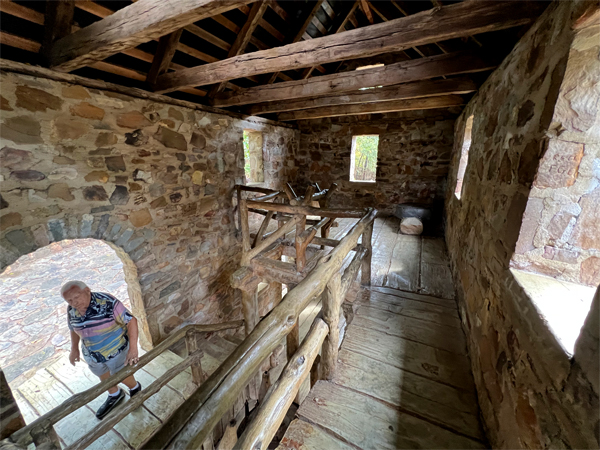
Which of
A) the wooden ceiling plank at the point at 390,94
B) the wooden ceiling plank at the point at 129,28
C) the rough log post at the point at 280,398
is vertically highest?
the wooden ceiling plank at the point at 390,94

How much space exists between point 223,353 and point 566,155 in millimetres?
3448

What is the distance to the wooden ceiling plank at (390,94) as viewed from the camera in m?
2.49

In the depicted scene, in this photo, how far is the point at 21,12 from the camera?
59.1 inches

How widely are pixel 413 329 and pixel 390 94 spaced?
2.64m

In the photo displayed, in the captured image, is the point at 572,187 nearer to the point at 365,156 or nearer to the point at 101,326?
the point at 101,326

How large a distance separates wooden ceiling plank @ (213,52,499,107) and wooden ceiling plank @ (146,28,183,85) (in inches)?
33.6

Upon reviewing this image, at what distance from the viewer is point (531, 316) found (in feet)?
2.59

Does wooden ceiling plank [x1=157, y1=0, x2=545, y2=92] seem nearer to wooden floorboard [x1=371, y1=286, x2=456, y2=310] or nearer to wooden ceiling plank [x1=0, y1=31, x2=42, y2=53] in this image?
wooden ceiling plank [x1=0, y1=31, x2=42, y2=53]

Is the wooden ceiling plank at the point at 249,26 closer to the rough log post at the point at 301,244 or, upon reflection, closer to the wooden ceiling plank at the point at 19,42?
the wooden ceiling plank at the point at 19,42

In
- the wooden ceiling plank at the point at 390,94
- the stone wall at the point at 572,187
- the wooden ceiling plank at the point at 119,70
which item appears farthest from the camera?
the wooden ceiling plank at the point at 390,94

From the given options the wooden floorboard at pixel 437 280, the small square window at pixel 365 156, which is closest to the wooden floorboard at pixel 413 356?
the wooden floorboard at pixel 437 280

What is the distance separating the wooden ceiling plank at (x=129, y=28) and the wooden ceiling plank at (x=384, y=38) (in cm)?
76

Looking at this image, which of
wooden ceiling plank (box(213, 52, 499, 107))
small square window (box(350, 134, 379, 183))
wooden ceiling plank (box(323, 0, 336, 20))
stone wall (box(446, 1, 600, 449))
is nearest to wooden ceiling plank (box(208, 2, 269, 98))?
wooden ceiling plank (box(213, 52, 499, 107))

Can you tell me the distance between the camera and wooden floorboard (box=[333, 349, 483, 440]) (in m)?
1.22
